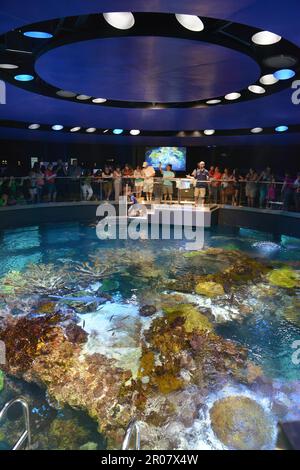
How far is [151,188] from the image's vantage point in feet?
47.7

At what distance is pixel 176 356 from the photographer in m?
5.64

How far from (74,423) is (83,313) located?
2.71 meters

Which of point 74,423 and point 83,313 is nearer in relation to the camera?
point 74,423

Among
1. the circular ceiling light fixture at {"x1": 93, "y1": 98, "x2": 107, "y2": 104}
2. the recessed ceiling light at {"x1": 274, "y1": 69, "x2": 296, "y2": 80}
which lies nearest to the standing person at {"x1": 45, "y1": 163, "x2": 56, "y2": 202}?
the circular ceiling light fixture at {"x1": 93, "y1": 98, "x2": 107, "y2": 104}

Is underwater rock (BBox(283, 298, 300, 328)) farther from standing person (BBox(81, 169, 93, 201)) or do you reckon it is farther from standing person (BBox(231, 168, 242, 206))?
standing person (BBox(81, 169, 93, 201))

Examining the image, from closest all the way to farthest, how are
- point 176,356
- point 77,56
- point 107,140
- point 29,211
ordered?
point 176,356
point 77,56
point 29,211
point 107,140

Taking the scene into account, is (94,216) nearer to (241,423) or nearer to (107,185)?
(107,185)

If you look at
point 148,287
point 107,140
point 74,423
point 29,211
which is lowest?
point 74,423

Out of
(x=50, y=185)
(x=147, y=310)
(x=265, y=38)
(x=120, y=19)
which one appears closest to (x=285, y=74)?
(x=265, y=38)

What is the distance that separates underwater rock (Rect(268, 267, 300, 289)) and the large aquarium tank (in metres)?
0.03

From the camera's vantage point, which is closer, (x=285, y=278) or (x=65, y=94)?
→ (x=285, y=278)

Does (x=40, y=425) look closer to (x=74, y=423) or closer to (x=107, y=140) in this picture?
(x=74, y=423)

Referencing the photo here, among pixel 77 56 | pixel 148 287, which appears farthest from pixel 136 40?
pixel 148 287

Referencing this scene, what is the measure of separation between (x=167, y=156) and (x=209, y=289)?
1246 centimetres
